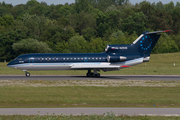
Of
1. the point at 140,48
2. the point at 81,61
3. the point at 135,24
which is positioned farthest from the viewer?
the point at 135,24

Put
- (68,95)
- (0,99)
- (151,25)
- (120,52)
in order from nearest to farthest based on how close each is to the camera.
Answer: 1. (0,99)
2. (68,95)
3. (120,52)
4. (151,25)

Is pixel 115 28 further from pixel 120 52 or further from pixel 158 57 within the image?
pixel 120 52

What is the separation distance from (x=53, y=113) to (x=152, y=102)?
27.2 feet

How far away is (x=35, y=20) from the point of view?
14288 cm

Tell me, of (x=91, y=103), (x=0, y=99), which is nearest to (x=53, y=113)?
(x=91, y=103)

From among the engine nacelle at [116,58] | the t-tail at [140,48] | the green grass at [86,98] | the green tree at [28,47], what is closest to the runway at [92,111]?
the green grass at [86,98]

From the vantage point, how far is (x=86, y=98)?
2312cm

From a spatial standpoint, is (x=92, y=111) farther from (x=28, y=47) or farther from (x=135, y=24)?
(x=135, y=24)

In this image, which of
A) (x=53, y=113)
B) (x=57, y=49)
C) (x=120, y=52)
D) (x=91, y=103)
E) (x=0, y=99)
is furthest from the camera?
(x=57, y=49)

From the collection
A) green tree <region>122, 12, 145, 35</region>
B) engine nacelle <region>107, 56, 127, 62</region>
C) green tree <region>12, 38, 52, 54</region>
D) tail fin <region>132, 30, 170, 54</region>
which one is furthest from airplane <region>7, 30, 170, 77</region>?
green tree <region>122, 12, 145, 35</region>

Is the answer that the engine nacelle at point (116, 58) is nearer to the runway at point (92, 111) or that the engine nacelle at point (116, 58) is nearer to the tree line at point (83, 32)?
the runway at point (92, 111)

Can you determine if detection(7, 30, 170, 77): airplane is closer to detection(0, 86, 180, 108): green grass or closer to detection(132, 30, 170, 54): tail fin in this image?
detection(132, 30, 170, 54): tail fin

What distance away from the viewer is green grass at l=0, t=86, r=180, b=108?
2059 centimetres

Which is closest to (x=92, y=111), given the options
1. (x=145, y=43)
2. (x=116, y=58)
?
(x=116, y=58)
